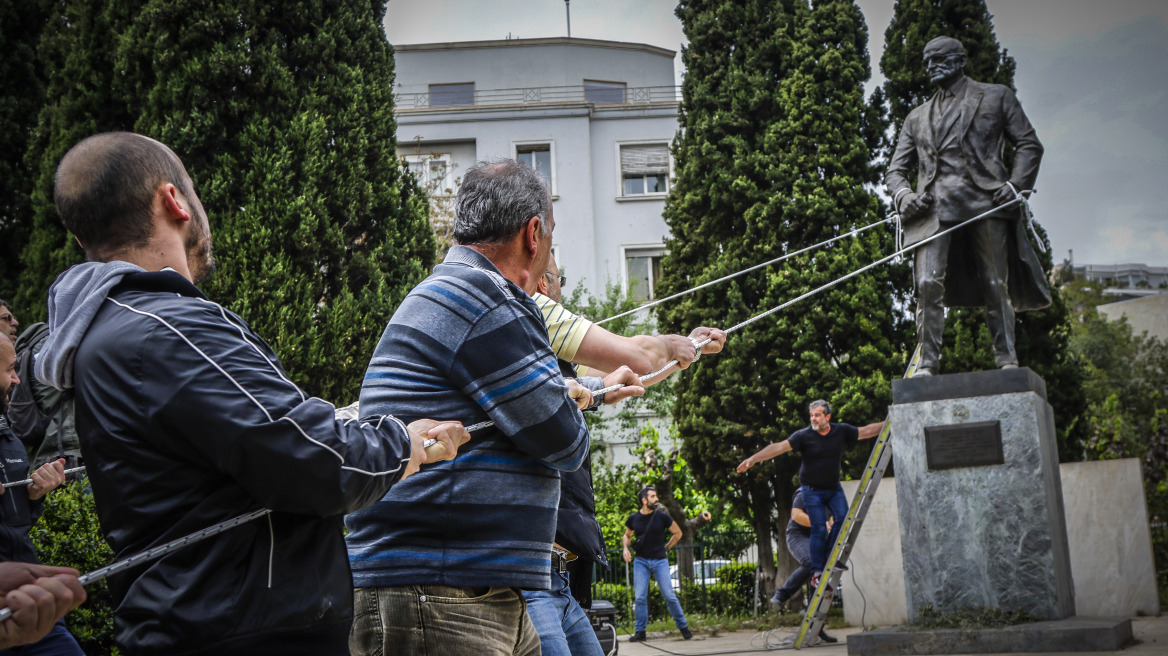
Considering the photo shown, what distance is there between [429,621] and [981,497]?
21.5 ft

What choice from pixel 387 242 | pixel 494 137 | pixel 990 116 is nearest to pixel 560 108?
pixel 494 137

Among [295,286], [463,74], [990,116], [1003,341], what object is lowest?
[1003,341]

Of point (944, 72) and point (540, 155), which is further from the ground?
point (540, 155)

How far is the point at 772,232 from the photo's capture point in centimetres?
1712

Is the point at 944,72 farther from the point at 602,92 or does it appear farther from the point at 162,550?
the point at 602,92

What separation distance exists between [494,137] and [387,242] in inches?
745

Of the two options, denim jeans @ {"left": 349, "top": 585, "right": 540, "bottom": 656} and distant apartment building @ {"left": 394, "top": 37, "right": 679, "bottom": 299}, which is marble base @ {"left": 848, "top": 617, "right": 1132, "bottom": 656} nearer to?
denim jeans @ {"left": 349, "top": 585, "right": 540, "bottom": 656}

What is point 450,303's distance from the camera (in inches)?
98.5

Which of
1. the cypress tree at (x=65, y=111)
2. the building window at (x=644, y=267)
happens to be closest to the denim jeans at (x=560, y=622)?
the cypress tree at (x=65, y=111)

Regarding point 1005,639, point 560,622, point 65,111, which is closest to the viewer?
point 560,622

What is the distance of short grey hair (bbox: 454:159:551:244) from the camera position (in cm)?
280

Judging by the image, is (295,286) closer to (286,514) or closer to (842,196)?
(286,514)

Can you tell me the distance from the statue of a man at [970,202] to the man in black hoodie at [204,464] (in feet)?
24.6

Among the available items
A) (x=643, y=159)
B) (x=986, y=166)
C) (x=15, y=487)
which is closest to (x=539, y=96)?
(x=643, y=159)
